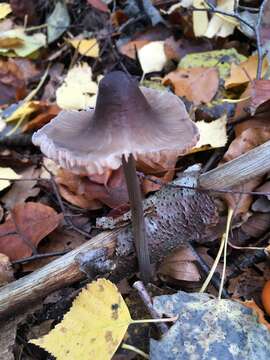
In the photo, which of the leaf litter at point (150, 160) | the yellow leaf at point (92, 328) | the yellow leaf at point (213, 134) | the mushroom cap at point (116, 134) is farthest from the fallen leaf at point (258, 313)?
the yellow leaf at point (213, 134)

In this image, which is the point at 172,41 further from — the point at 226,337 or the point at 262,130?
the point at 226,337

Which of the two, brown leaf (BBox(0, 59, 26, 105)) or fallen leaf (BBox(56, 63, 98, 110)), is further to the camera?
brown leaf (BBox(0, 59, 26, 105))

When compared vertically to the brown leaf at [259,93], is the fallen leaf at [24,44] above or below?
below

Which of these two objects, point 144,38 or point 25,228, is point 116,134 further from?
point 144,38

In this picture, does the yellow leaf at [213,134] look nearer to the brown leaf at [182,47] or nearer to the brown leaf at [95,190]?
the brown leaf at [95,190]

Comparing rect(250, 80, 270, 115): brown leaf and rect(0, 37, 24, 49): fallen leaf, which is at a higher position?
rect(250, 80, 270, 115): brown leaf

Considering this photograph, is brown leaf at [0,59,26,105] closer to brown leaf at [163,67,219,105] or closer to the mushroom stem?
brown leaf at [163,67,219,105]

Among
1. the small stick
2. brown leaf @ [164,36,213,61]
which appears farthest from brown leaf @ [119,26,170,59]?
the small stick
